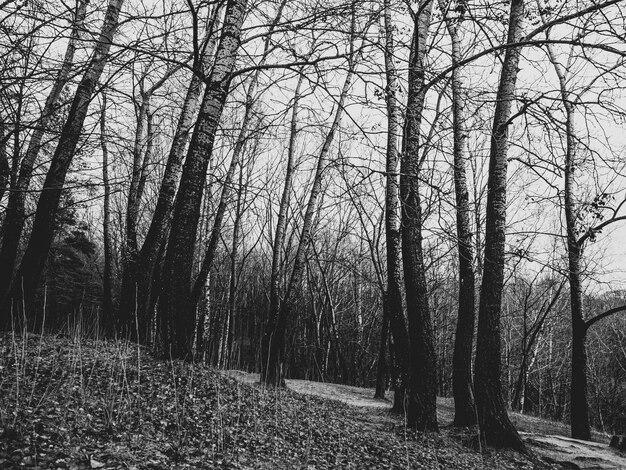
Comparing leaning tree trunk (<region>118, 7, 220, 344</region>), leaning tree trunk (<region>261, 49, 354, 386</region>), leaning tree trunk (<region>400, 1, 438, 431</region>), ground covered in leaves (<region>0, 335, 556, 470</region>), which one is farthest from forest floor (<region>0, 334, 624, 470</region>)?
leaning tree trunk (<region>261, 49, 354, 386</region>)

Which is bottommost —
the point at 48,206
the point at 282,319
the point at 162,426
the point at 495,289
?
the point at 162,426

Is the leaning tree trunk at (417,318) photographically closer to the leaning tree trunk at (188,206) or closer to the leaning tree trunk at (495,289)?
the leaning tree trunk at (495,289)

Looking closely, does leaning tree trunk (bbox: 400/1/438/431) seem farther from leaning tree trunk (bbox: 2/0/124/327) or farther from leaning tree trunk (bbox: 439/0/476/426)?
leaning tree trunk (bbox: 2/0/124/327)

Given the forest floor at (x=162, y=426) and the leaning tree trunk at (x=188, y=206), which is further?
the leaning tree trunk at (x=188, y=206)

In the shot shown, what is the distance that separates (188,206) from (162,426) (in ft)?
8.09

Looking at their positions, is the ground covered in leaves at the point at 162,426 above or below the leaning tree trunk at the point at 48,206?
below

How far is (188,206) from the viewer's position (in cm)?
494

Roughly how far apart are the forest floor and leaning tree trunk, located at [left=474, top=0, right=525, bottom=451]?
0.41m

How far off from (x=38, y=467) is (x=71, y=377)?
1571 millimetres

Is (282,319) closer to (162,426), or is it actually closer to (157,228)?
(157,228)

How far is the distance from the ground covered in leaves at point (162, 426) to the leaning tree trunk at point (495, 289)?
0.43 meters

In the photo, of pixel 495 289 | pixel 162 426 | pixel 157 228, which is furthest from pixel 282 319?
pixel 162 426

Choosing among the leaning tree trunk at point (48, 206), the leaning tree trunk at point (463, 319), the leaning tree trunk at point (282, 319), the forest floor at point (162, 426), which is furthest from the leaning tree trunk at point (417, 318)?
the leaning tree trunk at point (48, 206)

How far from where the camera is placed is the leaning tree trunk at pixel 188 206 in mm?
4836
